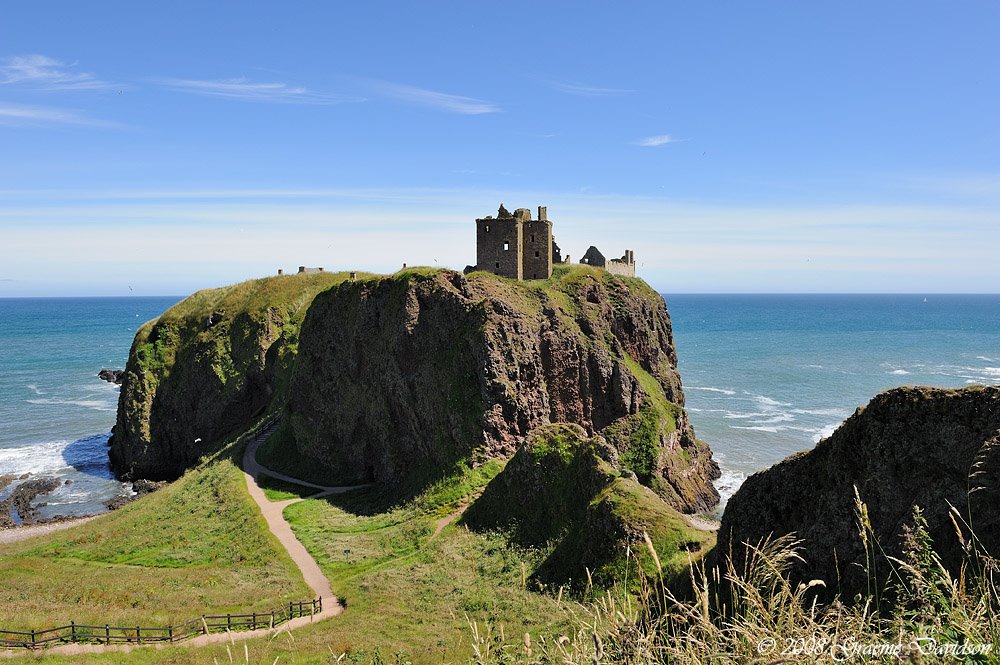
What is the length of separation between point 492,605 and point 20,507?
6194cm

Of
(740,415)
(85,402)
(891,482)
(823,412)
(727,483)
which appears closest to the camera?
(891,482)

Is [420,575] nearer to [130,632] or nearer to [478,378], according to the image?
[130,632]

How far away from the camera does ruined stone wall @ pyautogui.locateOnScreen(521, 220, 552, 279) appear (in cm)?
6394

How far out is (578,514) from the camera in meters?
33.3

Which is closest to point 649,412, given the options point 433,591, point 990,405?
point 433,591

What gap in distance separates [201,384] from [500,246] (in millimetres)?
48861

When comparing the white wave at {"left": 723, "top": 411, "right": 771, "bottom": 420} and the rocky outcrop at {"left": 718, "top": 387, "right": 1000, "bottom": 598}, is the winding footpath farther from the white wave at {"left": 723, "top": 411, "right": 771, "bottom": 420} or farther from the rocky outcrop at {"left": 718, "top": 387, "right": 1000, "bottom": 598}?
the white wave at {"left": 723, "top": 411, "right": 771, "bottom": 420}

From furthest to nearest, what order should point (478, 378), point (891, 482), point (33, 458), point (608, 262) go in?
point (33, 458), point (608, 262), point (478, 378), point (891, 482)

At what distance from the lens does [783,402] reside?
102 meters

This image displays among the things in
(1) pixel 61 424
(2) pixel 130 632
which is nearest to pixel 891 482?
(2) pixel 130 632

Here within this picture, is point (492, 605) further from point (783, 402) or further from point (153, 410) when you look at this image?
point (783, 402)

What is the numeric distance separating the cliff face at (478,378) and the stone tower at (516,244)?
250 cm

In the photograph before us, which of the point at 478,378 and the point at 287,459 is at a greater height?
the point at 478,378

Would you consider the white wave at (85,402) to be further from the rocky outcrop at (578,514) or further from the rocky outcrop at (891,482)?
the rocky outcrop at (891,482)
